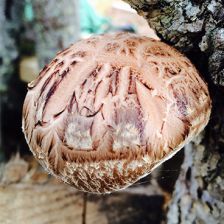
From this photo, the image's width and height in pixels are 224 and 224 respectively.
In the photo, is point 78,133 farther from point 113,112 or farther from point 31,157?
point 31,157

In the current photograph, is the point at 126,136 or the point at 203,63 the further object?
the point at 203,63

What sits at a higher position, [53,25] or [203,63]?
[203,63]

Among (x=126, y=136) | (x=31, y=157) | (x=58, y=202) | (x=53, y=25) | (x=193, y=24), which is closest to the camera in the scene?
(x=126, y=136)

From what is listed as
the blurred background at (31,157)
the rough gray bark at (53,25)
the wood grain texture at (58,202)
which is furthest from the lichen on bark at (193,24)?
the rough gray bark at (53,25)

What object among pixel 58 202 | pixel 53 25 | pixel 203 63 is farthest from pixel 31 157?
pixel 203 63

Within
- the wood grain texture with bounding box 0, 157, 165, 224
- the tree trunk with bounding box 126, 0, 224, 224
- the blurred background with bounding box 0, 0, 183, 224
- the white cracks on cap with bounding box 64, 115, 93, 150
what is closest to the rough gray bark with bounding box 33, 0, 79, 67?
the blurred background with bounding box 0, 0, 183, 224

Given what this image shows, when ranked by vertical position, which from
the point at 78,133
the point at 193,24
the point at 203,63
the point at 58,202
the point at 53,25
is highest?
the point at 193,24

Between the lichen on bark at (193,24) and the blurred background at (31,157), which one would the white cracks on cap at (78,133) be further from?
the blurred background at (31,157)
